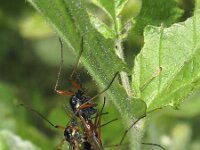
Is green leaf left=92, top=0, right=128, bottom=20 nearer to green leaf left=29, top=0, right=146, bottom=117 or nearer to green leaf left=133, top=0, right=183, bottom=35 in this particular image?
green leaf left=133, top=0, right=183, bottom=35

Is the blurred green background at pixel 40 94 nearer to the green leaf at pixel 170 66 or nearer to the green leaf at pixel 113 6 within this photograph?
the green leaf at pixel 113 6

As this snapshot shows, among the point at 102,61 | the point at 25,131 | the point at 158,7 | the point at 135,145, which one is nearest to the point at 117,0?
the point at 158,7

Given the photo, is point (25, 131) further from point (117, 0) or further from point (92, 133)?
point (117, 0)

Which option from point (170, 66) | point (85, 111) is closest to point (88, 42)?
point (170, 66)

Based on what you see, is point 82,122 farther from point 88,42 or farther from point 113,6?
point 88,42

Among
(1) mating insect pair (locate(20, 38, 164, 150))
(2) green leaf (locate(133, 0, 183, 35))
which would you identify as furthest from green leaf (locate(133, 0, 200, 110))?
(1) mating insect pair (locate(20, 38, 164, 150))

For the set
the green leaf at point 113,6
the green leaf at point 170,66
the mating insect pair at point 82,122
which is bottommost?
the mating insect pair at point 82,122

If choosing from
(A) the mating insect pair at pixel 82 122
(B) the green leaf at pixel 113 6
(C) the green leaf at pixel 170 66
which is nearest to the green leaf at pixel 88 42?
(C) the green leaf at pixel 170 66
